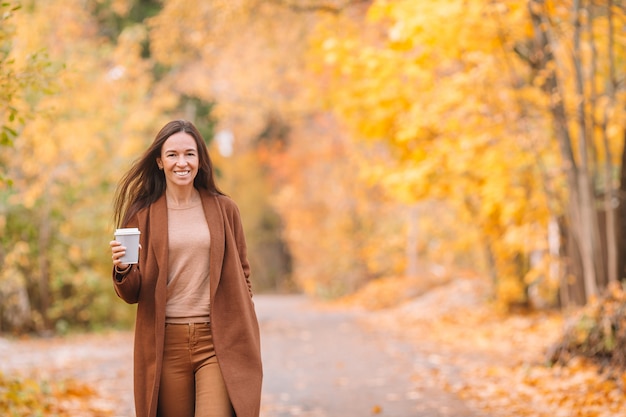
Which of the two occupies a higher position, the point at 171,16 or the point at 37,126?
the point at 171,16

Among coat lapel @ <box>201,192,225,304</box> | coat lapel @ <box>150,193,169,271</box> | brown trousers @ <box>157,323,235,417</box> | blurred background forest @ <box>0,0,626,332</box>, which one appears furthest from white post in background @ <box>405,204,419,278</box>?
brown trousers @ <box>157,323,235,417</box>

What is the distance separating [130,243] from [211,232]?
1.48ft

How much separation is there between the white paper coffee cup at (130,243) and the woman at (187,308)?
0.25ft

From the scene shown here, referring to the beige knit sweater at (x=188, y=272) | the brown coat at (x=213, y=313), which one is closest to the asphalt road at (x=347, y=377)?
the brown coat at (x=213, y=313)

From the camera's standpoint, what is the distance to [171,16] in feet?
44.9

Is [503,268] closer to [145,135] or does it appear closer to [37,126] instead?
[145,135]

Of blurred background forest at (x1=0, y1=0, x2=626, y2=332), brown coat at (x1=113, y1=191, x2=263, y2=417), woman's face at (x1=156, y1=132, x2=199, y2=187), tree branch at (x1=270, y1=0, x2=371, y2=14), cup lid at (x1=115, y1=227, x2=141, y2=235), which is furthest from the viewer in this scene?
tree branch at (x1=270, y1=0, x2=371, y2=14)

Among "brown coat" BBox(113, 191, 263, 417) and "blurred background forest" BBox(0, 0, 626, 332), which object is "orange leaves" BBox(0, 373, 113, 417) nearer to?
"blurred background forest" BBox(0, 0, 626, 332)

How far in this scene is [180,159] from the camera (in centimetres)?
424

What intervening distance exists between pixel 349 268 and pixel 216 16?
1749 centimetres

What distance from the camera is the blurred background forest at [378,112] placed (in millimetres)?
10328

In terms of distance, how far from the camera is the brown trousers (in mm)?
4078

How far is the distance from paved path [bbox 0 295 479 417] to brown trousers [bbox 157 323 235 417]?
3844mm

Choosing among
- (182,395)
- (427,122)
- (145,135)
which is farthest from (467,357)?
(145,135)
